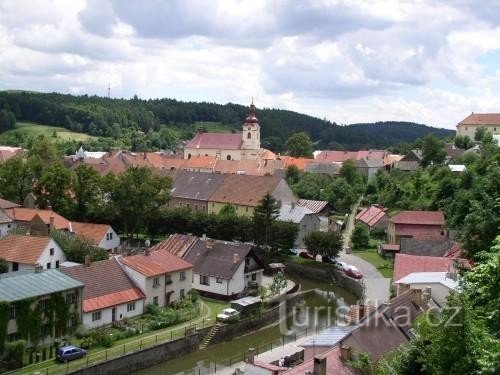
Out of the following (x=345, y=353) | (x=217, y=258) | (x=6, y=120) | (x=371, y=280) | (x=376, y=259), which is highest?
(x=6, y=120)

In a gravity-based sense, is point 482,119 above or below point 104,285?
above

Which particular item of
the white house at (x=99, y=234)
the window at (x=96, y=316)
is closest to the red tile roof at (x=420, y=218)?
the white house at (x=99, y=234)

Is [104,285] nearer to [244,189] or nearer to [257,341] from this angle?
[257,341]

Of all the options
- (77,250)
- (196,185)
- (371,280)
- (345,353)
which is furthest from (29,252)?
(196,185)

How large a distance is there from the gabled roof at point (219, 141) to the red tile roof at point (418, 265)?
2910 inches

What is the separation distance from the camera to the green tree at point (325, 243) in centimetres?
4853

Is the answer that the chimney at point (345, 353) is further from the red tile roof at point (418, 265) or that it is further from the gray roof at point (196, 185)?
the gray roof at point (196, 185)

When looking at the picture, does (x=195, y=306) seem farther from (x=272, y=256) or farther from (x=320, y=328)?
(x=272, y=256)

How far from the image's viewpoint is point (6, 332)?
90.3 feet

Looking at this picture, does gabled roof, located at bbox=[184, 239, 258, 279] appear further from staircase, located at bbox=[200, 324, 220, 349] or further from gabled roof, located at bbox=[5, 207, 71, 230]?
gabled roof, located at bbox=[5, 207, 71, 230]

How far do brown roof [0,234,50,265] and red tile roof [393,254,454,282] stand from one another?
22.7 m

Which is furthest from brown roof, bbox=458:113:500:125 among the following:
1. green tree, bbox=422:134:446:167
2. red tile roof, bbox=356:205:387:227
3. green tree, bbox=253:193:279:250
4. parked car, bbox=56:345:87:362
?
parked car, bbox=56:345:87:362

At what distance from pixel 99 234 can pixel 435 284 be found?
95.6ft

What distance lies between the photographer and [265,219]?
167 feet
